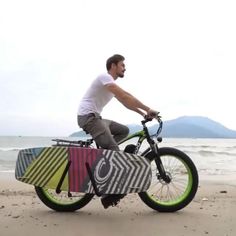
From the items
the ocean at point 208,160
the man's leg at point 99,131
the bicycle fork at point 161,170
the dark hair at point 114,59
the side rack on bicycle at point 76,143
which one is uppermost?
the dark hair at point 114,59

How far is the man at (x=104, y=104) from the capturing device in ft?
14.8

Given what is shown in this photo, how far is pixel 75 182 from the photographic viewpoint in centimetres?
452

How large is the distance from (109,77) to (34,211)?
A: 5.64 ft

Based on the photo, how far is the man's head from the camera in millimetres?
4758

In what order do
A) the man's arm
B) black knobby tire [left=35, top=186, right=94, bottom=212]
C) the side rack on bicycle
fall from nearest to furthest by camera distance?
the man's arm, the side rack on bicycle, black knobby tire [left=35, top=186, right=94, bottom=212]

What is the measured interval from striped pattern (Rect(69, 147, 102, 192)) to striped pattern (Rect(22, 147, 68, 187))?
0.36ft

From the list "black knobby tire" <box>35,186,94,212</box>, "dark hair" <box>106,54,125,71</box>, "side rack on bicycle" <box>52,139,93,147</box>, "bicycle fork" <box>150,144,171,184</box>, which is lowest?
"black knobby tire" <box>35,186,94,212</box>

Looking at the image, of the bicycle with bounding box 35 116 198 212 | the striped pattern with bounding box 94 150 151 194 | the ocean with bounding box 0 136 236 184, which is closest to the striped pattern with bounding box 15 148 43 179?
the bicycle with bounding box 35 116 198 212

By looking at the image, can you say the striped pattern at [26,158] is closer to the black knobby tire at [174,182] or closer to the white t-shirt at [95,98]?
the white t-shirt at [95,98]

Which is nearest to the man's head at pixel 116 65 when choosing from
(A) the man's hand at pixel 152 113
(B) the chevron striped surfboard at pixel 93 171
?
(A) the man's hand at pixel 152 113

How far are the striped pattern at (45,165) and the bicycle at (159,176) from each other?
0.14 m

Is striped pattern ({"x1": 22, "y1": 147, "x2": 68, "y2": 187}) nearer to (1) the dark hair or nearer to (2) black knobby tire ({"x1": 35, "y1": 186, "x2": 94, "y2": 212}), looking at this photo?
(2) black knobby tire ({"x1": 35, "y1": 186, "x2": 94, "y2": 212})

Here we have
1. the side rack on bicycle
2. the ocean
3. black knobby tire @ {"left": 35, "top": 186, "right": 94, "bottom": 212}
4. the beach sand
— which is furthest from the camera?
the ocean

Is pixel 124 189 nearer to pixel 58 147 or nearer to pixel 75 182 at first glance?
pixel 75 182
